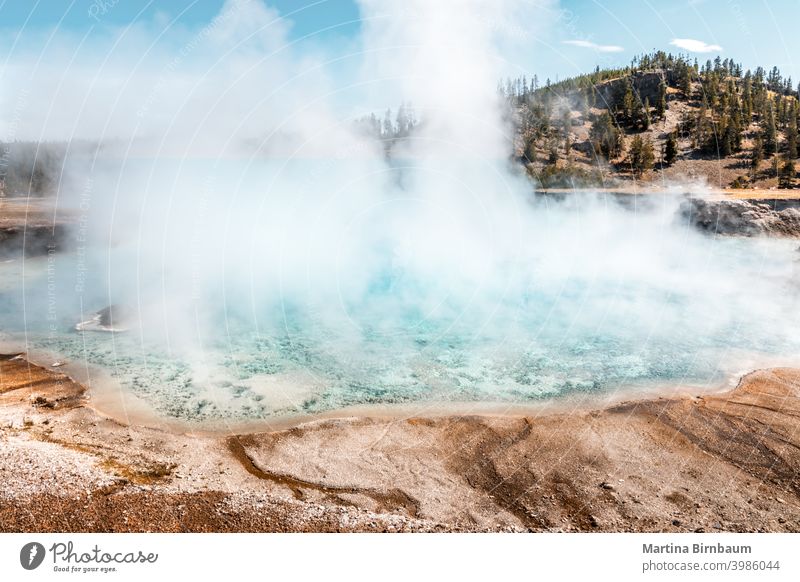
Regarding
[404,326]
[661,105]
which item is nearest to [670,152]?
[661,105]

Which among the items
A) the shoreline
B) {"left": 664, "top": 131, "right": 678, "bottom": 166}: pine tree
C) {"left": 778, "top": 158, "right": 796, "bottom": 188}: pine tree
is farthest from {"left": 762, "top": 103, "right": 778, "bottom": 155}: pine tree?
the shoreline

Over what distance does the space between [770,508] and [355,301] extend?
46.2ft

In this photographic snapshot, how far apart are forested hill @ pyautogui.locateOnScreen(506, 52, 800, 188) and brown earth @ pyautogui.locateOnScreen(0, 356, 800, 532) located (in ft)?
118

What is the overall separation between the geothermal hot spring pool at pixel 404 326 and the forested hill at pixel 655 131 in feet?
79.0

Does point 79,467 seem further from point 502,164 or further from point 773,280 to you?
point 502,164

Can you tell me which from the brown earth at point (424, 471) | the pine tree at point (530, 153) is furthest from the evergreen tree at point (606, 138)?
the brown earth at point (424, 471)

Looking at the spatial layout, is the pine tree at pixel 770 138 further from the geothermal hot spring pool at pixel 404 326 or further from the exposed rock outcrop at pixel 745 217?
the geothermal hot spring pool at pixel 404 326

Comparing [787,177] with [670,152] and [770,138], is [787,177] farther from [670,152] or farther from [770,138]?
[770,138]

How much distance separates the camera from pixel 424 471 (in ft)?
32.9

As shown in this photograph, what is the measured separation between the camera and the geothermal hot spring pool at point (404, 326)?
44.3ft

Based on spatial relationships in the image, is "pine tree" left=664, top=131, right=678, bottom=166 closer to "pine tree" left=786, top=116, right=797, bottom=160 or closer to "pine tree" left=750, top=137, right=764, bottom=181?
"pine tree" left=750, top=137, right=764, bottom=181

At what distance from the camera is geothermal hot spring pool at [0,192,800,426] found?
13500 millimetres

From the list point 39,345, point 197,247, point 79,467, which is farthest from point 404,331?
point 197,247

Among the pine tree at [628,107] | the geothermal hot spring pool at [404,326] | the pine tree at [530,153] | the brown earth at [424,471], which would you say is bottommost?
the brown earth at [424,471]
